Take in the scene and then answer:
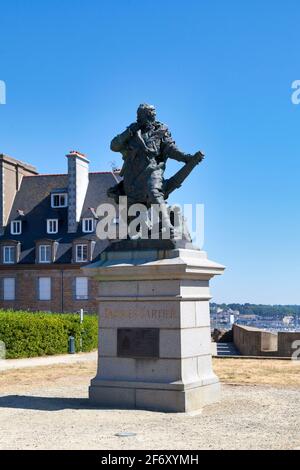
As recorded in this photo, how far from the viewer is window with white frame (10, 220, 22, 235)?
53.2 m

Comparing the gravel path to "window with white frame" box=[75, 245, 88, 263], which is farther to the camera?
"window with white frame" box=[75, 245, 88, 263]

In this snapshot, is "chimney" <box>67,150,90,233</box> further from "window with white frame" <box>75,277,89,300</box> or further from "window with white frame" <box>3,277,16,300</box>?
"window with white frame" <box>3,277,16,300</box>

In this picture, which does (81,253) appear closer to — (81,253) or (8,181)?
(81,253)

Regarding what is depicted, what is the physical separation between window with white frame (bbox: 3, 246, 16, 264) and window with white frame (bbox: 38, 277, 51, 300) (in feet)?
9.69

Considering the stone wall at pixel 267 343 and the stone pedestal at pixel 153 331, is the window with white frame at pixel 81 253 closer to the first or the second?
the stone wall at pixel 267 343

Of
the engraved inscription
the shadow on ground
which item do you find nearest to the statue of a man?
the engraved inscription

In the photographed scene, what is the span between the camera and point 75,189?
51.0 meters

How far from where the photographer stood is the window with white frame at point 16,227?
174 ft

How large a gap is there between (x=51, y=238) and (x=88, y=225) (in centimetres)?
326

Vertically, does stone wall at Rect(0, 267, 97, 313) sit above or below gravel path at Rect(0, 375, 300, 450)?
above

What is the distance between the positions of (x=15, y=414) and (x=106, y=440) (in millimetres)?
2772

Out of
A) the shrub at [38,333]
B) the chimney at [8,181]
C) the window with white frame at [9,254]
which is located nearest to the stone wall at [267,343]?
the shrub at [38,333]

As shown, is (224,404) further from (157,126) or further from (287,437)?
(157,126)

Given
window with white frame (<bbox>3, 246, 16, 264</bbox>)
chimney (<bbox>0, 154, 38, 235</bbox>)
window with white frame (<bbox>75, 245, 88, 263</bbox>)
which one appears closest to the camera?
window with white frame (<bbox>75, 245, 88, 263</bbox>)
